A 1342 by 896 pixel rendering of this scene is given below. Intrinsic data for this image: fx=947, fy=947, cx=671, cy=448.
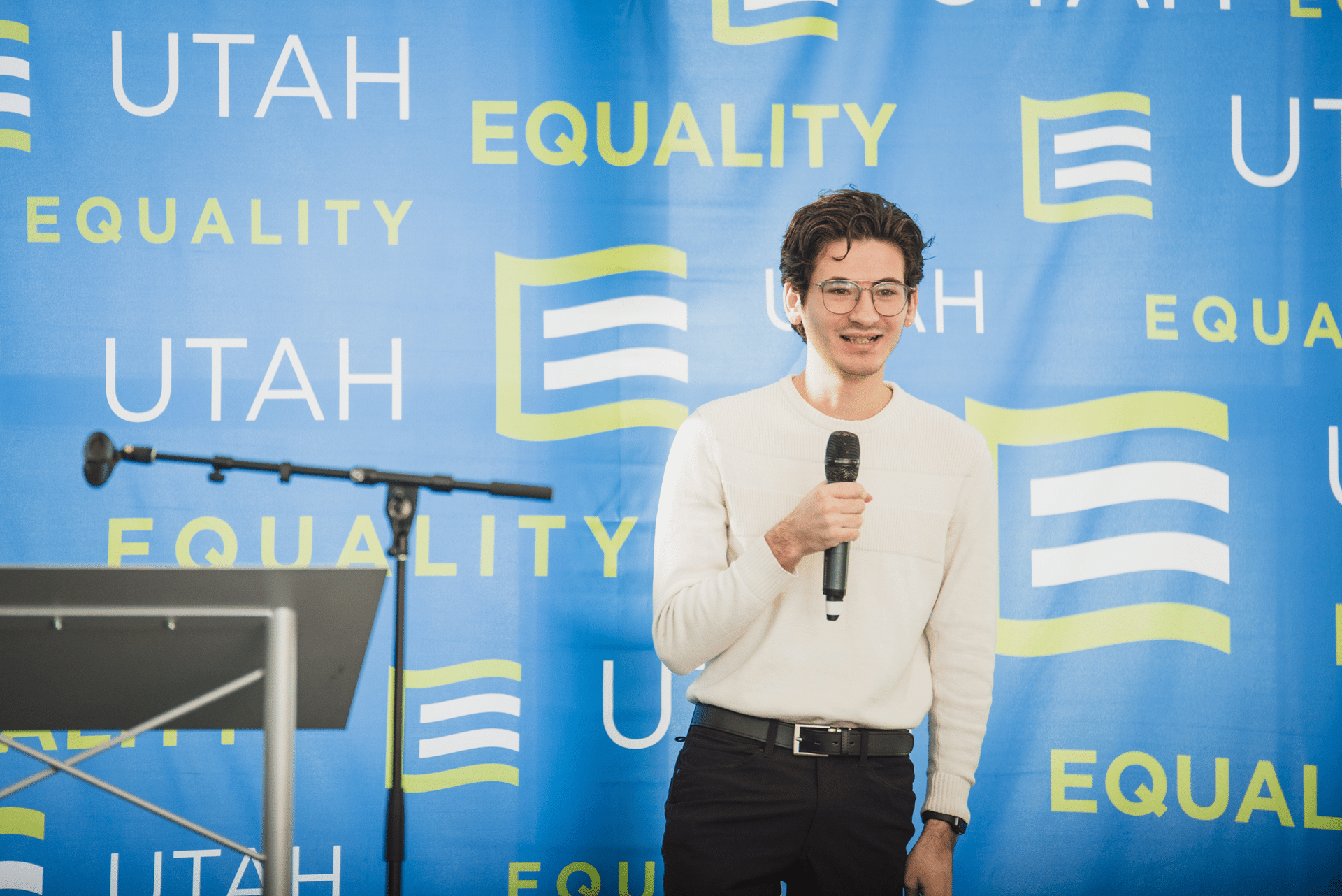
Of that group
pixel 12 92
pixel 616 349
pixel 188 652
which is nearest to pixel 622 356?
pixel 616 349

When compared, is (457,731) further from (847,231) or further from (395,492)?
(847,231)

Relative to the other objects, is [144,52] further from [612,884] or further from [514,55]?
[612,884]

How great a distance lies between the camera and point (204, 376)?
2.47 meters

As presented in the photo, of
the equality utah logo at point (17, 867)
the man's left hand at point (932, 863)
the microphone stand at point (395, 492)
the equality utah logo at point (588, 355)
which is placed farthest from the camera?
the equality utah logo at point (588, 355)

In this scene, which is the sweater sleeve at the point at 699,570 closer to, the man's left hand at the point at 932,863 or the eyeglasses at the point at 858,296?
the eyeglasses at the point at 858,296

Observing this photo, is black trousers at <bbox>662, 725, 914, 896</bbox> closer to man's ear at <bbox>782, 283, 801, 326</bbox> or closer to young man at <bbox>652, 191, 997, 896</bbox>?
young man at <bbox>652, 191, 997, 896</bbox>

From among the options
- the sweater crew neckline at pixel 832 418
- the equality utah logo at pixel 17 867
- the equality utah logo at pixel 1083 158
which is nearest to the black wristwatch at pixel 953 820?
the sweater crew neckline at pixel 832 418

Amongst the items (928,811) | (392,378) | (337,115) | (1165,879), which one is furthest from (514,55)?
(1165,879)

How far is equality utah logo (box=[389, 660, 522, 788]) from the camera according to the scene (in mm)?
2455

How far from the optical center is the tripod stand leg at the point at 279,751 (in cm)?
128

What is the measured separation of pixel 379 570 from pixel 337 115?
172cm

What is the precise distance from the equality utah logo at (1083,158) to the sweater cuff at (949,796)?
1.57m

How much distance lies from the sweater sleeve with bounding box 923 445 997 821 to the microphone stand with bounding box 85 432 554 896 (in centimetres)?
78

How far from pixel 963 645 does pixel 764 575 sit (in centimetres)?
47
